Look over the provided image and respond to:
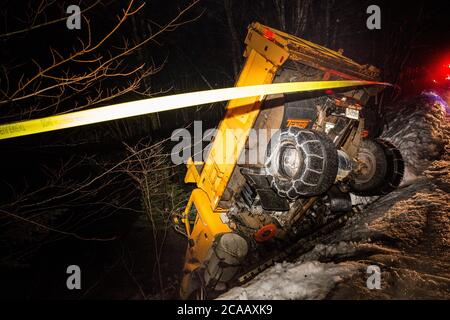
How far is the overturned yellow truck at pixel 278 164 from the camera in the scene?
3299 mm

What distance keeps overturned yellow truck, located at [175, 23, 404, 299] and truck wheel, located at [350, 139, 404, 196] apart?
0.02 metres

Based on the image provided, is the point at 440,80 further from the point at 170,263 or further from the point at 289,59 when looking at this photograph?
the point at 170,263

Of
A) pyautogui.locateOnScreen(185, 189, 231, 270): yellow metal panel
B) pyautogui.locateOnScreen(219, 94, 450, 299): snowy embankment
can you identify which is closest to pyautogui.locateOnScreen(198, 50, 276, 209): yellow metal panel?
pyautogui.locateOnScreen(185, 189, 231, 270): yellow metal panel

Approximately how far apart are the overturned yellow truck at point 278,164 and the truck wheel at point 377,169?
0.02 m

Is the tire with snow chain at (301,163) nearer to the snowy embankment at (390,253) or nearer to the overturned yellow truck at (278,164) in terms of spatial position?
the overturned yellow truck at (278,164)

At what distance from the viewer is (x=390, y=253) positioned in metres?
3.08

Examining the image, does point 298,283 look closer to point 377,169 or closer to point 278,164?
point 278,164

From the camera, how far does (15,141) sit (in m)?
6.10

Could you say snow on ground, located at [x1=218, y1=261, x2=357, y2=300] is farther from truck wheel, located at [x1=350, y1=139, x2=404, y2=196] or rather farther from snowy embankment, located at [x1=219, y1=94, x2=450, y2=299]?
truck wheel, located at [x1=350, y1=139, x2=404, y2=196]

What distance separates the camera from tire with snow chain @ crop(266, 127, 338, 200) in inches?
118

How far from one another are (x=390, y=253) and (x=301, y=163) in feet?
5.20

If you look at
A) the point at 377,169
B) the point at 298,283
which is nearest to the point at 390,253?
the point at 298,283
